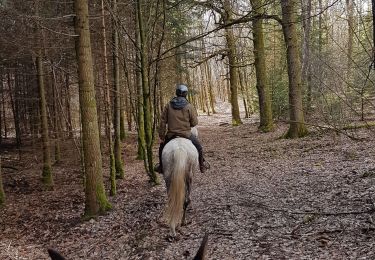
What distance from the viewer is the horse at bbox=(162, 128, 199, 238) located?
7.82 m

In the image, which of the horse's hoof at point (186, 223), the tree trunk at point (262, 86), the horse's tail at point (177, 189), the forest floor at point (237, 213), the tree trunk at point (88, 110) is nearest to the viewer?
the forest floor at point (237, 213)

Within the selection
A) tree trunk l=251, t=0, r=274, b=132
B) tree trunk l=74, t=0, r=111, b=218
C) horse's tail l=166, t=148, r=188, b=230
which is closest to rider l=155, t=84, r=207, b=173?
horse's tail l=166, t=148, r=188, b=230

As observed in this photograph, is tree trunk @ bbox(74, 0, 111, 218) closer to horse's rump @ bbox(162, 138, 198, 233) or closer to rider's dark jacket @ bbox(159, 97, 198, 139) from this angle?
rider's dark jacket @ bbox(159, 97, 198, 139)

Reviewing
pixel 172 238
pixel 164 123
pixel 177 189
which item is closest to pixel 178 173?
pixel 177 189

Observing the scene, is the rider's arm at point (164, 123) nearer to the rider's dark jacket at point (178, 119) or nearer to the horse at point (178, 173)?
the rider's dark jacket at point (178, 119)

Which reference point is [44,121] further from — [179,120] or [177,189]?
[177,189]

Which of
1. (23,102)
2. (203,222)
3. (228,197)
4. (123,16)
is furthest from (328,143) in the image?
(23,102)

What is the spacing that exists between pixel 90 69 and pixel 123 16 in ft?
21.1

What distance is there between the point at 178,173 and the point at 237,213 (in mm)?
1579

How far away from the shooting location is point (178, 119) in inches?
347

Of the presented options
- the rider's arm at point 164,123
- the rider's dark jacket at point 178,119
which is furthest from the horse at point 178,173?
the rider's arm at point 164,123

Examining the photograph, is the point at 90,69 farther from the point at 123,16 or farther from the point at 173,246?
the point at 123,16

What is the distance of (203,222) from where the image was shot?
827 centimetres

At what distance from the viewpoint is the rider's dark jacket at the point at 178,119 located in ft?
28.8
